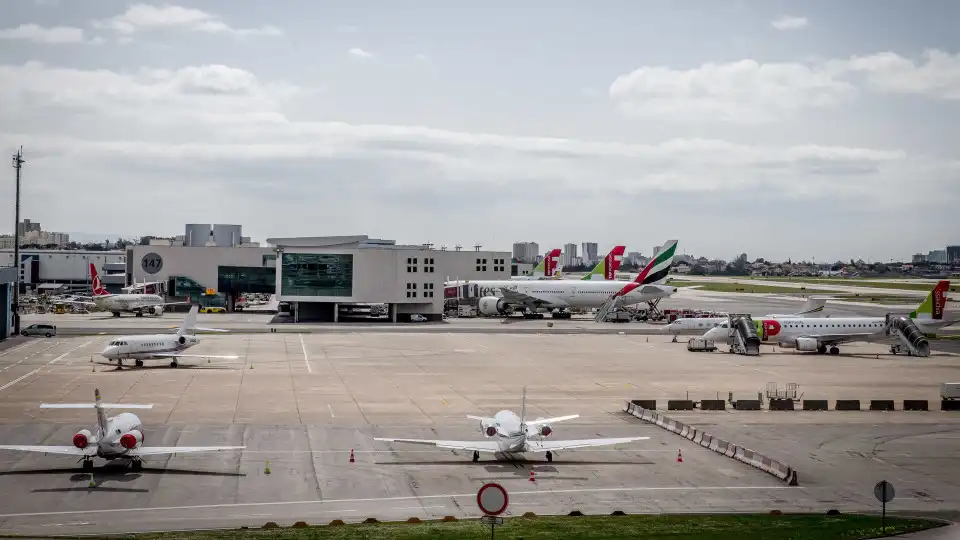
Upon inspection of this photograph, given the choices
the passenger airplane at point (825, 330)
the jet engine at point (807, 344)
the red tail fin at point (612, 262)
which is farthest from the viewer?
the red tail fin at point (612, 262)

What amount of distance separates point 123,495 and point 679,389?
44820 millimetres

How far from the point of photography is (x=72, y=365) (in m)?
80.5

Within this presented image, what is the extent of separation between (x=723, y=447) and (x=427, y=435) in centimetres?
1493

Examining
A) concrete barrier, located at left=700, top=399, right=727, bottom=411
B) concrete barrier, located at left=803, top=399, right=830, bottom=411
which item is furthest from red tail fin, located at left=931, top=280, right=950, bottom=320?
concrete barrier, located at left=700, top=399, right=727, bottom=411

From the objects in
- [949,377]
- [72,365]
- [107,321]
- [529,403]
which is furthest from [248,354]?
[949,377]

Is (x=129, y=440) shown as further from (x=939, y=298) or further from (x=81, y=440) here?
(x=939, y=298)

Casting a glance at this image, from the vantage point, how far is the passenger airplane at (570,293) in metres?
142

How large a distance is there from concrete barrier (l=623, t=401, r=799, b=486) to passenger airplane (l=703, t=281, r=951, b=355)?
4619cm

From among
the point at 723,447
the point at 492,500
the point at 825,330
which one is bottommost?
the point at 723,447

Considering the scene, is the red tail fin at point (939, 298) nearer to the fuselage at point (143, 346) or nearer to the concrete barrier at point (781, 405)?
the concrete barrier at point (781, 405)

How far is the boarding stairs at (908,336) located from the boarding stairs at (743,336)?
45.9 ft

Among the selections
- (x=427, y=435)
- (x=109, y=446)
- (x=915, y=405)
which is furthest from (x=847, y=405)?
(x=109, y=446)

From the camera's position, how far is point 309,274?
447 ft

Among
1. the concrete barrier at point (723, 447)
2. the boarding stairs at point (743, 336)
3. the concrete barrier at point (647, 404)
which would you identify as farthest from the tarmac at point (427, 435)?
the boarding stairs at point (743, 336)
